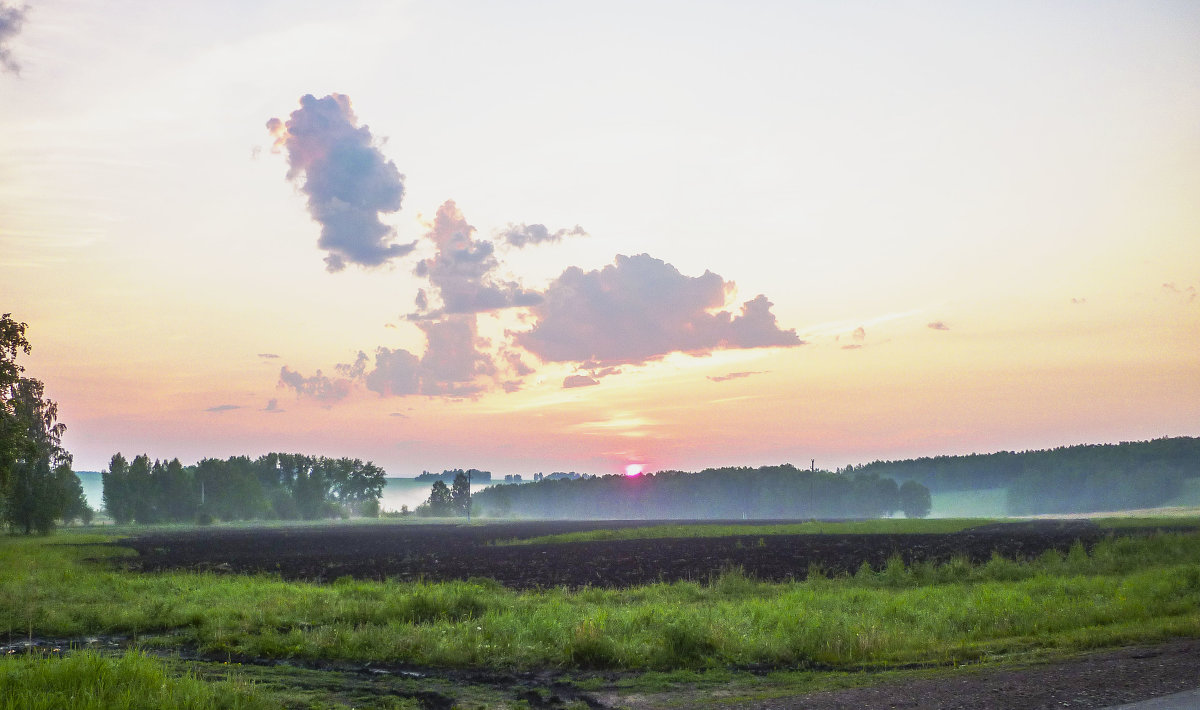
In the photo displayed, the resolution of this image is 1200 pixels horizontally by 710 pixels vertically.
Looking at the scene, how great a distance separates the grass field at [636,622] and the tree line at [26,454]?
14.2 metres

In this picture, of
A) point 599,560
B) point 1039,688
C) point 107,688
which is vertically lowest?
point 599,560

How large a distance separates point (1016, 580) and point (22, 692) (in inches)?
1338

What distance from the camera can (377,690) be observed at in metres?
15.0

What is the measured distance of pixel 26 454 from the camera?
4681cm

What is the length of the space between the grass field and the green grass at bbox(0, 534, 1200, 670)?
0.06 m

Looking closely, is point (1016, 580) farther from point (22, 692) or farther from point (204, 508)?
point (204, 508)

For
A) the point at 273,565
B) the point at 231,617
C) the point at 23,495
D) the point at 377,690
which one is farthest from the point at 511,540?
the point at 377,690

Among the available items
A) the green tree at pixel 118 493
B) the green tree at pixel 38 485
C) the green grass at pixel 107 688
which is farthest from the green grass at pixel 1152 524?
the green tree at pixel 118 493

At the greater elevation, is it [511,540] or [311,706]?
[311,706]

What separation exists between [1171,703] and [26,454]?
54.2 m

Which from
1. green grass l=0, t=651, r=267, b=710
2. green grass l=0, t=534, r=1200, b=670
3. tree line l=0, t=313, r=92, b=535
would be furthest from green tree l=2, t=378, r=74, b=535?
green grass l=0, t=651, r=267, b=710

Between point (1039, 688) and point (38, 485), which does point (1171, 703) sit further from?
point (38, 485)

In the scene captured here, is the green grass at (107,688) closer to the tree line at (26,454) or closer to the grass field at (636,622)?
the grass field at (636,622)

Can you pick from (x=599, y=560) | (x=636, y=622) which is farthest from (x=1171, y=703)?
(x=599, y=560)
